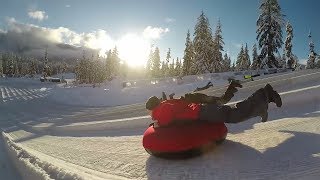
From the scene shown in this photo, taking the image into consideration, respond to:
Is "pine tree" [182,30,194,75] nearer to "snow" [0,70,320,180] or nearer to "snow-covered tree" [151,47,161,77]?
"snow-covered tree" [151,47,161,77]

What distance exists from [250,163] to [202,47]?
177ft

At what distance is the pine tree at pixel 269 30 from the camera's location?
45938 mm

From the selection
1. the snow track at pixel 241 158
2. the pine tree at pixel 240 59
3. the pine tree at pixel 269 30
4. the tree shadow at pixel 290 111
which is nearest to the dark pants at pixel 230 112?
the snow track at pixel 241 158

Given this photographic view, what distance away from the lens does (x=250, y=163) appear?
436 centimetres

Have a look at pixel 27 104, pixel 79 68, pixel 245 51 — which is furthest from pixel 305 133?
pixel 79 68

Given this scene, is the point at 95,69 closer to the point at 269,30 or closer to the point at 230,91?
the point at 269,30

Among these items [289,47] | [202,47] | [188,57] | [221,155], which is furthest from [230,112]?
[188,57]

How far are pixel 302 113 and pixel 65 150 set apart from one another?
4.69 m

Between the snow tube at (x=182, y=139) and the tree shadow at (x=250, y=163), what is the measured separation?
131 mm

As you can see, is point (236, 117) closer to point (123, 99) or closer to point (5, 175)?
point (5, 175)

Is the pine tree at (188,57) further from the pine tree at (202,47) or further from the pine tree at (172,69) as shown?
the pine tree at (172,69)

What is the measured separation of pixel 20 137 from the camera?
36.8 feet

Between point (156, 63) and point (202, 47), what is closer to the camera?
point (202, 47)

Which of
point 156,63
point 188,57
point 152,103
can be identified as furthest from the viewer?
point 156,63
